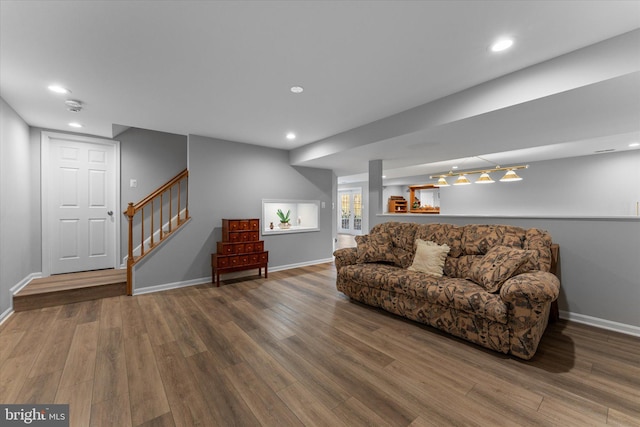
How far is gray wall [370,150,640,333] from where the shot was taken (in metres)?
2.60

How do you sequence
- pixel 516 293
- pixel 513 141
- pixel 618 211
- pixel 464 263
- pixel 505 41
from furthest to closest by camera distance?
pixel 618 211
pixel 513 141
pixel 464 263
pixel 516 293
pixel 505 41

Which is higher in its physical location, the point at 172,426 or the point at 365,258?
the point at 365,258

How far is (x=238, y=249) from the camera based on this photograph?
4.41 metres

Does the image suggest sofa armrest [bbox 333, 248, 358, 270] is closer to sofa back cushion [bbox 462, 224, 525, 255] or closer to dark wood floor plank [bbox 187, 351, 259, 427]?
sofa back cushion [bbox 462, 224, 525, 255]

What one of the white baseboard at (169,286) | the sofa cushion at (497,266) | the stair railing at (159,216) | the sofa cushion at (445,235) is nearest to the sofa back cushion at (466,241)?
the sofa cushion at (445,235)

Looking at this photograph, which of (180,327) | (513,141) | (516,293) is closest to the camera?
(516,293)

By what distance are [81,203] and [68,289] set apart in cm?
157

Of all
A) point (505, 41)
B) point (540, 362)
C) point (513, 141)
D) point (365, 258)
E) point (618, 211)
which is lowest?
point (540, 362)

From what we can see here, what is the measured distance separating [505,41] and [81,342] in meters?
4.37

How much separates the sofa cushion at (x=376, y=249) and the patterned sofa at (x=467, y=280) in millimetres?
14

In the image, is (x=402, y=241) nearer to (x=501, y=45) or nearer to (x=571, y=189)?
(x=501, y=45)

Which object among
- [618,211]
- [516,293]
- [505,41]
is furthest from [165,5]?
[618,211]

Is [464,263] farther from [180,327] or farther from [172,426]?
[180,327]

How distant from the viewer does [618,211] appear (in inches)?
203
